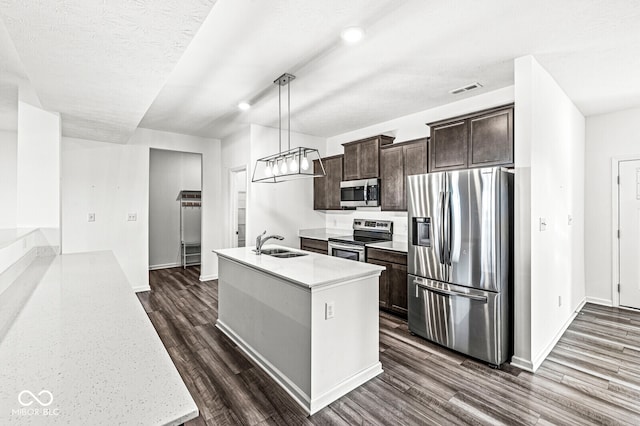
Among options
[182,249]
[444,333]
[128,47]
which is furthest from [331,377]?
[182,249]

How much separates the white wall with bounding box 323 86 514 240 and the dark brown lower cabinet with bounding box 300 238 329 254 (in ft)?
2.47

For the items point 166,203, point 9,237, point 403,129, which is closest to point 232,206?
point 166,203

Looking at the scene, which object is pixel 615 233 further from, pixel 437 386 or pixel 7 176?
pixel 7 176

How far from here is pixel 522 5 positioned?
1949 millimetres

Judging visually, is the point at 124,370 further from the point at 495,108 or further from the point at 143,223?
the point at 143,223

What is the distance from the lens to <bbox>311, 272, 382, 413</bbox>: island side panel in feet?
7.02

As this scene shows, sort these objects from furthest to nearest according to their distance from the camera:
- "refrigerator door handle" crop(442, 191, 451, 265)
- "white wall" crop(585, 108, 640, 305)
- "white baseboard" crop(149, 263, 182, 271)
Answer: "white baseboard" crop(149, 263, 182, 271), "white wall" crop(585, 108, 640, 305), "refrigerator door handle" crop(442, 191, 451, 265)

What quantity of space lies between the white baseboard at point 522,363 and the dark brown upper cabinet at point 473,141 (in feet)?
5.77

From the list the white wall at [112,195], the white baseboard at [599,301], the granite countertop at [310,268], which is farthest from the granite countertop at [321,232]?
the white baseboard at [599,301]

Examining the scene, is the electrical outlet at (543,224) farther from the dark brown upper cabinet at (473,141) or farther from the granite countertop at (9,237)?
the granite countertop at (9,237)

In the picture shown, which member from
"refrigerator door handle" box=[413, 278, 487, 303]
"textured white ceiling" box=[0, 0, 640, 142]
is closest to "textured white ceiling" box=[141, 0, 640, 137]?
"textured white ceiling" box=[0, 0, 640, 142]

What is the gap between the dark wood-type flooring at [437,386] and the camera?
6.68 feet

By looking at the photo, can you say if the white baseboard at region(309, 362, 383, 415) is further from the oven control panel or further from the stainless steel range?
the oven control panel

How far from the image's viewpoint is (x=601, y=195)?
425cm
